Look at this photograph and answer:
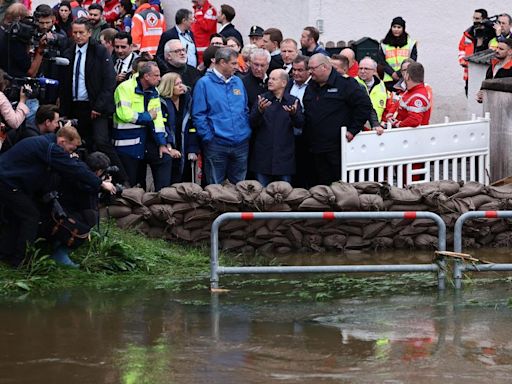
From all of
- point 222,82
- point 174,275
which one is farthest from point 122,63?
point 174,275

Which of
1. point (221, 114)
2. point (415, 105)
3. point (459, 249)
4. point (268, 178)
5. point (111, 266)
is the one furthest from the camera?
point (415, 105)

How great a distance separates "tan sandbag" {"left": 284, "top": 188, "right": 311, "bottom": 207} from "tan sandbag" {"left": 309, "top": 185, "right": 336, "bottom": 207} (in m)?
0.07

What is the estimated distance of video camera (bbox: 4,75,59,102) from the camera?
1270cm

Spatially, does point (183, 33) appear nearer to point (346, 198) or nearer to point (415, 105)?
point (415, 105)

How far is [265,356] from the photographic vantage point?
9.62 m

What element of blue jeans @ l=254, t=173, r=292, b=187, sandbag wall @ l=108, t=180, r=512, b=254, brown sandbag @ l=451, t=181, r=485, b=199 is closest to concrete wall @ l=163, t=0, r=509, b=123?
blue jeans @ l=254, t=173, r=292, b=187

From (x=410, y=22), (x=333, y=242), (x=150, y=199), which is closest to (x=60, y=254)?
(x=150, y=199)

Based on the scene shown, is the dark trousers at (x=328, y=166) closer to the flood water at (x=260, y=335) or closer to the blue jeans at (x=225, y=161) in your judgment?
the blue jeans at (x=225, y=161)

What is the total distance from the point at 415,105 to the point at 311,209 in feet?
7.59

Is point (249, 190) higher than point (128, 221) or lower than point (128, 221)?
higher

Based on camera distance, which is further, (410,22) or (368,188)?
(410,22)

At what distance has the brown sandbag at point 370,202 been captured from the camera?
13859 mm

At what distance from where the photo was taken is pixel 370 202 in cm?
1388

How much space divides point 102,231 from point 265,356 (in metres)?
3.74
